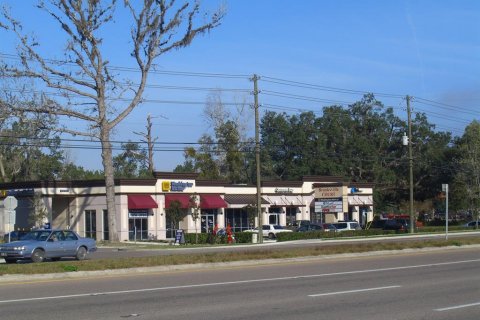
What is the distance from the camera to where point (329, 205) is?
6181 cm

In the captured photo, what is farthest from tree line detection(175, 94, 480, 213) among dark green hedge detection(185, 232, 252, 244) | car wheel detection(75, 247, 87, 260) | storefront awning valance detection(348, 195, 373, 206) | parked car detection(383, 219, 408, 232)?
car wheel detection(75, 247, 87, 260)

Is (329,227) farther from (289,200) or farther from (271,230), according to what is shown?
(289,200)

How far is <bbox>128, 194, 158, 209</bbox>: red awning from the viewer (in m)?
56.3

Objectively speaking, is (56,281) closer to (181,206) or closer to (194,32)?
(194,32)

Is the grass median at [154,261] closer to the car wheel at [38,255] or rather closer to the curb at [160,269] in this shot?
the curb at [160,269]

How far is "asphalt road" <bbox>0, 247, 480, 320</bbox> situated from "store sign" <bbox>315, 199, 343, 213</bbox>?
38055 millimetres

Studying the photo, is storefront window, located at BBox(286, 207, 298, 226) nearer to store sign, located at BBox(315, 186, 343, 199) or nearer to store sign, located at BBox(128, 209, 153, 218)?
store sign, located at BBox(315, 186, 343, 199)

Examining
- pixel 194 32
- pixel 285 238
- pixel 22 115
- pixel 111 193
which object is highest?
pixel 194 32

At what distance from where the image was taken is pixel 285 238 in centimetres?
5122

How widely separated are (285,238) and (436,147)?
184 ft

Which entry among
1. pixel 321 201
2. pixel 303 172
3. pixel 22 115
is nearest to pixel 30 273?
pixel 22 115

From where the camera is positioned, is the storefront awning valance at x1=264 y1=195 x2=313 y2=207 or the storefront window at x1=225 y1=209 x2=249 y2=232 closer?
the storefront window at x1=225 y1=209 x2=249 y2=232

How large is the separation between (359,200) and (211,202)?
24.1m

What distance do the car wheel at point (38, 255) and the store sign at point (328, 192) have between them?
39.2m
